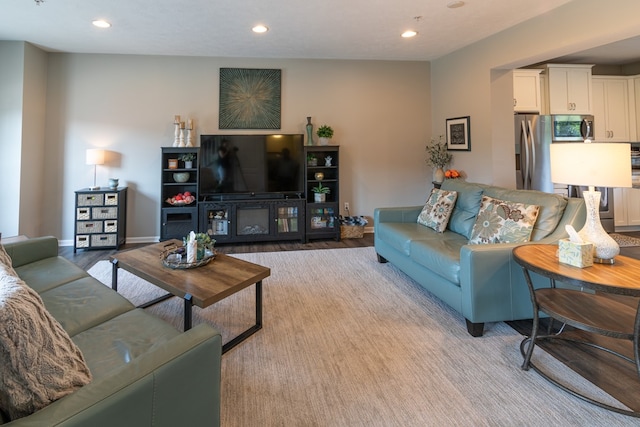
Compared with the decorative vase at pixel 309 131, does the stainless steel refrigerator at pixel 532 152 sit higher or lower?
lower

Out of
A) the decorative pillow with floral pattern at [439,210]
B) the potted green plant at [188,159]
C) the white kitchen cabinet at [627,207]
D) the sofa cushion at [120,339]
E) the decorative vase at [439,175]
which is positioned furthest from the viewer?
the white kitchen cabinet at [627,207]

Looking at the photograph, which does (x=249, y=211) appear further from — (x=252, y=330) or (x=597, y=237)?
(x=597, y=237)

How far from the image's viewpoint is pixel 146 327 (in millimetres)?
1553

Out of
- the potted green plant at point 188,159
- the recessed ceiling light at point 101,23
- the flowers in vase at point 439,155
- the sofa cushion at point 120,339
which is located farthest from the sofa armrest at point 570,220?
the recessed ceiling light at point 101,23

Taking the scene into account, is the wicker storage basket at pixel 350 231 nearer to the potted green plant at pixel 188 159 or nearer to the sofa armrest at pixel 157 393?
the potted green plant at pixel 188 159

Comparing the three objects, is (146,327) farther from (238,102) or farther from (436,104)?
(436,104)

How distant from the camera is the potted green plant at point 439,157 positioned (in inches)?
206

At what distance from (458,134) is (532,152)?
1008mm

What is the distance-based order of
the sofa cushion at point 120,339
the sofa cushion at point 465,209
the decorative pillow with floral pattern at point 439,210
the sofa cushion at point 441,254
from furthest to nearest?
the decorative pillow with floral pattern at point 439,210 < the sofa cushion at point 465,209 < the sofa cushion at point 441,254 < the sofa cushion at point 120,339

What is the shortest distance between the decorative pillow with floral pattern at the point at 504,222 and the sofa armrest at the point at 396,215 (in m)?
1.05

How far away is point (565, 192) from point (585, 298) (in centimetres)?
373

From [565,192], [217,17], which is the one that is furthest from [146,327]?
[565,192]

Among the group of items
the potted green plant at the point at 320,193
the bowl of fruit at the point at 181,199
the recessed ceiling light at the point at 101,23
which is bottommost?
the bowl of fruit at the point at 181,199

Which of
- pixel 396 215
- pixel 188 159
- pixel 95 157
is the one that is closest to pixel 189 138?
pixel 188 159
